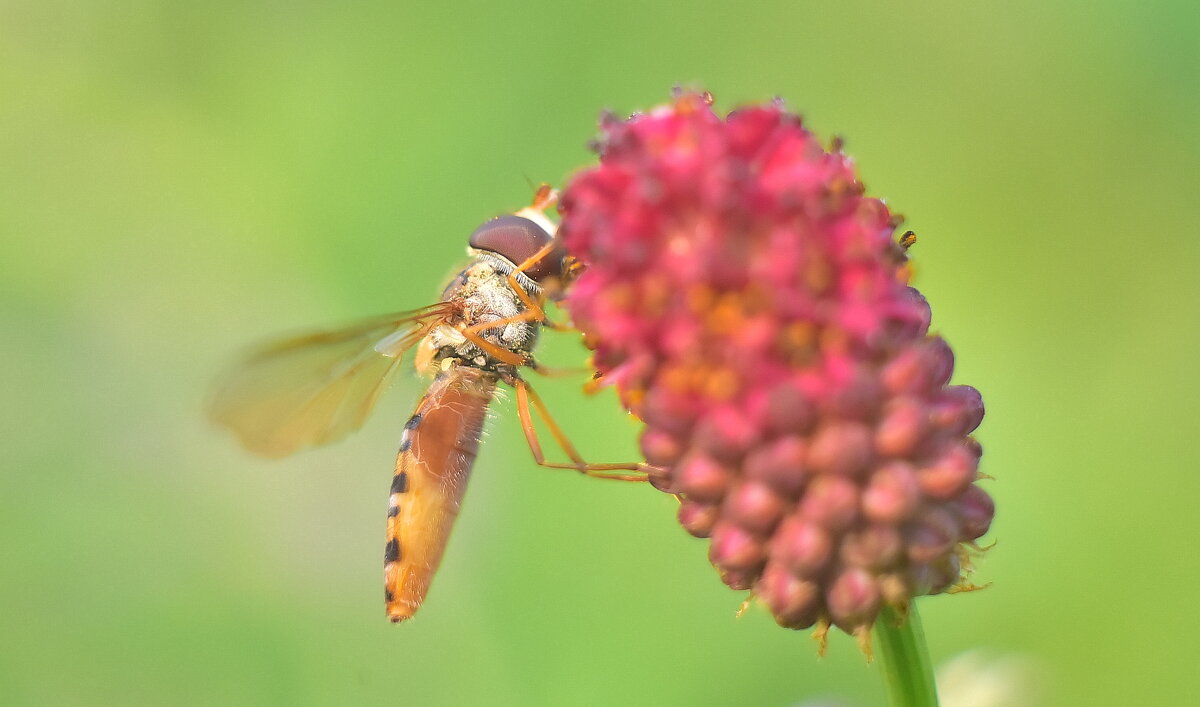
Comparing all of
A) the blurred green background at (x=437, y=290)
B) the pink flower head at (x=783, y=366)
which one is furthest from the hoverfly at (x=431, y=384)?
the blurred green background at (x=437, y=290)

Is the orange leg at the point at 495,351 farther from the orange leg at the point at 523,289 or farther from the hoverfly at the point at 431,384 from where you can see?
the orange leg at the point at 523,289

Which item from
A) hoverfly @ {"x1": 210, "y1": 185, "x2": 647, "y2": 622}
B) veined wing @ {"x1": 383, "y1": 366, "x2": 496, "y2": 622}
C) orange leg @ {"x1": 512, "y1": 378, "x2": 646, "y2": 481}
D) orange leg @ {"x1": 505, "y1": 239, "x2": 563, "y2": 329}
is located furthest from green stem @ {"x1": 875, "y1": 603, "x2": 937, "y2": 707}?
veined wing @ {"x1": 383, "y1": 366, "x2": 496, "y2": 622}

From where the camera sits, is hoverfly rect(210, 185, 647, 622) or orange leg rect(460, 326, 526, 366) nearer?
hoverfly rect(210, 185, 647, 622)

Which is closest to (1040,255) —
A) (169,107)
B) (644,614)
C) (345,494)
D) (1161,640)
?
(1161,640)

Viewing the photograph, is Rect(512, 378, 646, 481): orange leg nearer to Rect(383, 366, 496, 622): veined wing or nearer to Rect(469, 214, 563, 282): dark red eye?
Rect(383, 366, 496, 622): veined wing

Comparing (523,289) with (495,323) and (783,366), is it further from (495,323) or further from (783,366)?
(783,366)

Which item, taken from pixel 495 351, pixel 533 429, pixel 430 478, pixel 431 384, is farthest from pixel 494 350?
pixel 430 478
